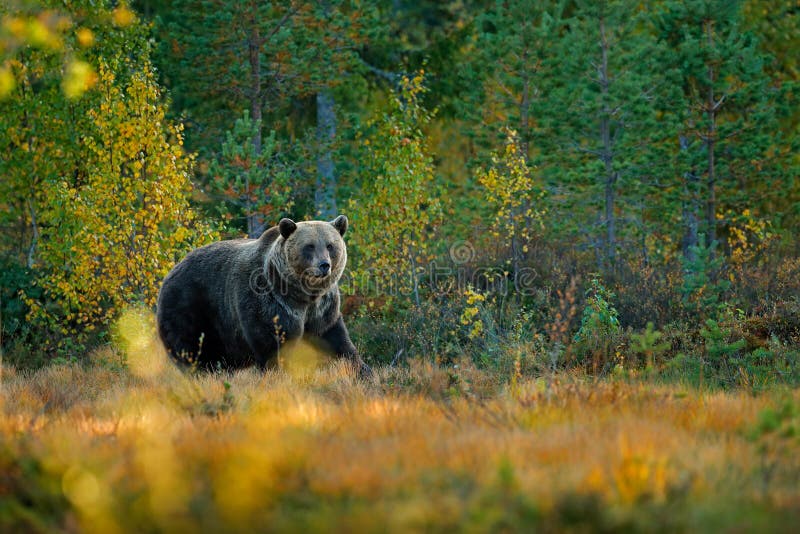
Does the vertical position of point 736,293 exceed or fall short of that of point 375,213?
it falls short

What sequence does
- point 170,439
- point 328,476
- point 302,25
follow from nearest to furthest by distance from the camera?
point 328,476
point 170,439
point 302,25

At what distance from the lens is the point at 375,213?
11.9 meters

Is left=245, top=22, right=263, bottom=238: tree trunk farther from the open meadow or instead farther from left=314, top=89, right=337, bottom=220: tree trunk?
left=314, top=89, right=337, bottom=220: tree trunk

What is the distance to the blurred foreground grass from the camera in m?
2.91

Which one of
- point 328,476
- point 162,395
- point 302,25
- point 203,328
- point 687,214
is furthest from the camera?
point 687,214

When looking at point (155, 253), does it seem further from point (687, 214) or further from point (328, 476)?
point (687, 214)

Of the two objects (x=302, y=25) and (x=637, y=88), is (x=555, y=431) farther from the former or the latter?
(x=302, y=25)

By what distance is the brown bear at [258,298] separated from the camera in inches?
303

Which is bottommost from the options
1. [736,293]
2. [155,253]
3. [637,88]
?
[736,293]

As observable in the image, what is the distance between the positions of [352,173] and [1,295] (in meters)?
7.90

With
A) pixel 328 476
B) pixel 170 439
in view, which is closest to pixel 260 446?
pixel 328 476

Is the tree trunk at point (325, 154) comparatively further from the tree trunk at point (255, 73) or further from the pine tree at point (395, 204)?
the pine tree at point (395, 204)

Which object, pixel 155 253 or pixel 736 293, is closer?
pixel 155 253

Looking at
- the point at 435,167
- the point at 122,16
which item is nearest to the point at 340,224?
the point at 122,16
